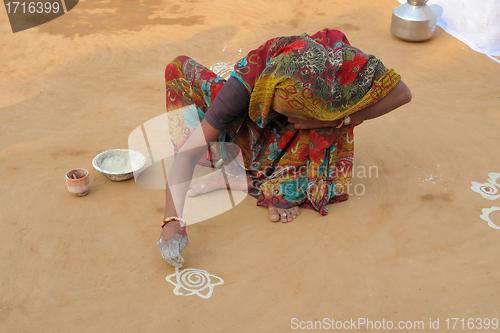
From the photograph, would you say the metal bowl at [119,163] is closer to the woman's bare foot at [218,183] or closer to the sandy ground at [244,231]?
the sandy ground at [244,231]

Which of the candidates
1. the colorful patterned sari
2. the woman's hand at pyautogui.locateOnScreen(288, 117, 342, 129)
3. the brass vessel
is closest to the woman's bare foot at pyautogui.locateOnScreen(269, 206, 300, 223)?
the colorful patterned sari

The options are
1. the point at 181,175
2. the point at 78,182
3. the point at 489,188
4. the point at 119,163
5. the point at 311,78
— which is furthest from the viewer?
the point at 119,163

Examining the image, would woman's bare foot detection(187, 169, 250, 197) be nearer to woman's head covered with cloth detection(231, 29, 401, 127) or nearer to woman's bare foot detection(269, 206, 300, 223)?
woman's bare foot detection(269, 206, 300, 223)

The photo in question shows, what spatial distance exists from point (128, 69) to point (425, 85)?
2.53 m

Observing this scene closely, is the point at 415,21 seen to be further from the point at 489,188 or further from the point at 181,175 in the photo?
the point at 181,175

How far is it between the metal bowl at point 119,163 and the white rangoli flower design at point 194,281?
758mm

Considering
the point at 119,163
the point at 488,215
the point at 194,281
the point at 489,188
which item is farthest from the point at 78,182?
the point at 489,188

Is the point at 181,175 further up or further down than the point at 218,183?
further up

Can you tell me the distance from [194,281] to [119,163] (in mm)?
975

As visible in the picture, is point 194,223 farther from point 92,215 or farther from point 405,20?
point 405,20

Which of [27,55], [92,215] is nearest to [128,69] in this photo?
[27,55]

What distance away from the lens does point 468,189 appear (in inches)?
94.2

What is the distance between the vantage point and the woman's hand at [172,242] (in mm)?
1796

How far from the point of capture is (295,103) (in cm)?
183
